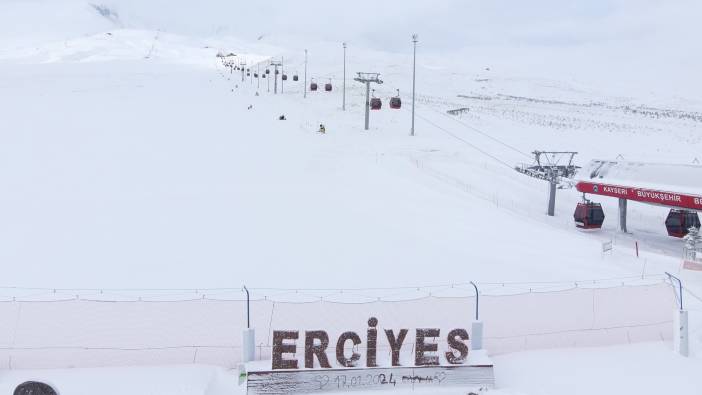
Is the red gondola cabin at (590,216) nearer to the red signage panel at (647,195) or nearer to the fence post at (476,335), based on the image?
the red signage panel at (647,195)

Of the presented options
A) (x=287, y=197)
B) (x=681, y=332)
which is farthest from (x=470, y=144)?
(x=681, y=332)

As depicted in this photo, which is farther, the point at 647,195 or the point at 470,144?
the point at 470,144

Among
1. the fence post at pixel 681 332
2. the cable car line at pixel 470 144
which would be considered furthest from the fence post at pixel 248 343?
the cable car line at pixel 470 144

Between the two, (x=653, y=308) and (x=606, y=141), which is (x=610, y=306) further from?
(x=606, y=141)

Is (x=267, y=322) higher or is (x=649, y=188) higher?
(x=649, y=188)

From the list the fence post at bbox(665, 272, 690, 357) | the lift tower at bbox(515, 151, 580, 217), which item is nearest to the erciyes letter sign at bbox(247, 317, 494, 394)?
the fence post at bbox(665, 272, 690, 357)

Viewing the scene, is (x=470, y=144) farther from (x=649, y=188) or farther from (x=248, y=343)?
(x=248, y=343)

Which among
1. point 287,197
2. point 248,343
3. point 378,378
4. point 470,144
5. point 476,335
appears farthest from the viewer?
point 470,144
